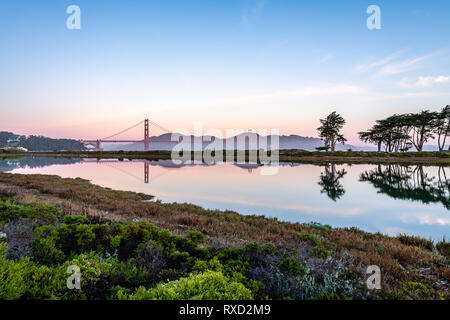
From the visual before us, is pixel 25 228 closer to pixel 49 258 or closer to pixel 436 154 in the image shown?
pixel 49 258

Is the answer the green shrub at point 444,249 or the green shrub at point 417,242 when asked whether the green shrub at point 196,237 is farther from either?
the green shrub at point 417,242

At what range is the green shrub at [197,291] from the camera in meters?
2.60

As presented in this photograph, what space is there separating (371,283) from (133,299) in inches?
143

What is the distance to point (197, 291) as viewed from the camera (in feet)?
8.96

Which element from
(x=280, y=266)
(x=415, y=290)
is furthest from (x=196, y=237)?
(x=415, y=290)

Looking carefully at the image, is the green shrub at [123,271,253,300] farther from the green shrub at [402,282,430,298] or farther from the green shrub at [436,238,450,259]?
the green shrub at [436,238,450,259]

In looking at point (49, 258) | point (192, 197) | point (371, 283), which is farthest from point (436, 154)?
point (49, 258)

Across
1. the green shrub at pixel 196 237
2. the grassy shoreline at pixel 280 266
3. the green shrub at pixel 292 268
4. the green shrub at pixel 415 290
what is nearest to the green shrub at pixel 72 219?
the grassy shoreline at pixel 280 266

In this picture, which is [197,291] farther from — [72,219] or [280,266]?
[72,219]

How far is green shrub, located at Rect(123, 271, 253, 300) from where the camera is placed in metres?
2.60

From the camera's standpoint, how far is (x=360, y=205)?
13.9 meters

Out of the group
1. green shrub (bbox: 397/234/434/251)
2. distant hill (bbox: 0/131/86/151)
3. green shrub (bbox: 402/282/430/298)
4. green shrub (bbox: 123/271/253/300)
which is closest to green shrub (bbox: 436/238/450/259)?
green shrub (bbox: 397/234/434/251)

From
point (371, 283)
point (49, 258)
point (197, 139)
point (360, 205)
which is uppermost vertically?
point (197, 139)
